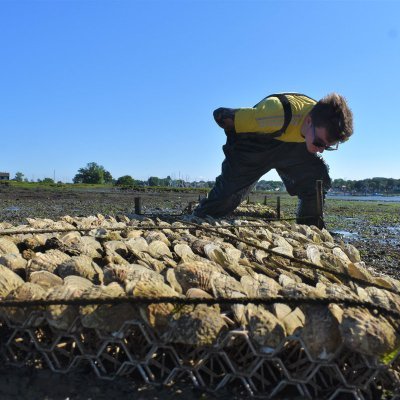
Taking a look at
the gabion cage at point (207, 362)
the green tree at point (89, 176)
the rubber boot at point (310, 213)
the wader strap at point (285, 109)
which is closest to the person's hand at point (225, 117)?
the wader strap at point (285, 109)

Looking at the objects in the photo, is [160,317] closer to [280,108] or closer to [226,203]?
[280,108]

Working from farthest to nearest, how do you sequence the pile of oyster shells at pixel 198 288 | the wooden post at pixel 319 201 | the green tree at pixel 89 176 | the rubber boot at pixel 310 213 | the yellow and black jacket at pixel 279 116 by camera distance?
1. the green tree at pixel 89 176
2. the rubber boot at pixel 310 213
3. the wooden post at pixel 319 201
4. the yellow and black jacket at pixel 279 116
5. the pile of oyster shells at pixel 198 288

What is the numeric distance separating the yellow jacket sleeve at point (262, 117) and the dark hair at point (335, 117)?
693 millimetres

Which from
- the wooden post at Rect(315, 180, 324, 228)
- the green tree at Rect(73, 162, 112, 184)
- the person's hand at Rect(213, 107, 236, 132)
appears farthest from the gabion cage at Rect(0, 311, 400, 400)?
the green tree at Rect(73, 162, 112, 184)

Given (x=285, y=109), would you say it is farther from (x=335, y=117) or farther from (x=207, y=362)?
(x=207, y=362)

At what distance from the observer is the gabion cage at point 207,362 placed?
85.4 inches

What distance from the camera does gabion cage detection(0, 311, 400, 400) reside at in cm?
217

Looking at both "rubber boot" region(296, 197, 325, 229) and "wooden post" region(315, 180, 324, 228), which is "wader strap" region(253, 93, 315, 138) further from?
"rubber boot" region(296, 197, 325, 229)

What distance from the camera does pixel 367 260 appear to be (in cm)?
760

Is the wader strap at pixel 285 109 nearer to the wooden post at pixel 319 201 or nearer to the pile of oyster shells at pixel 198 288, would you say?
the wooden post at pixel 319 201

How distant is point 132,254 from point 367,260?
5.23 m

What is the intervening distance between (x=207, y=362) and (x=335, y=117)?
3.40 m

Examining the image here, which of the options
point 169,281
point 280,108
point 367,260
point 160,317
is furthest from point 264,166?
point 160,317

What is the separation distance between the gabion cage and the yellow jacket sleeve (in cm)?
394
